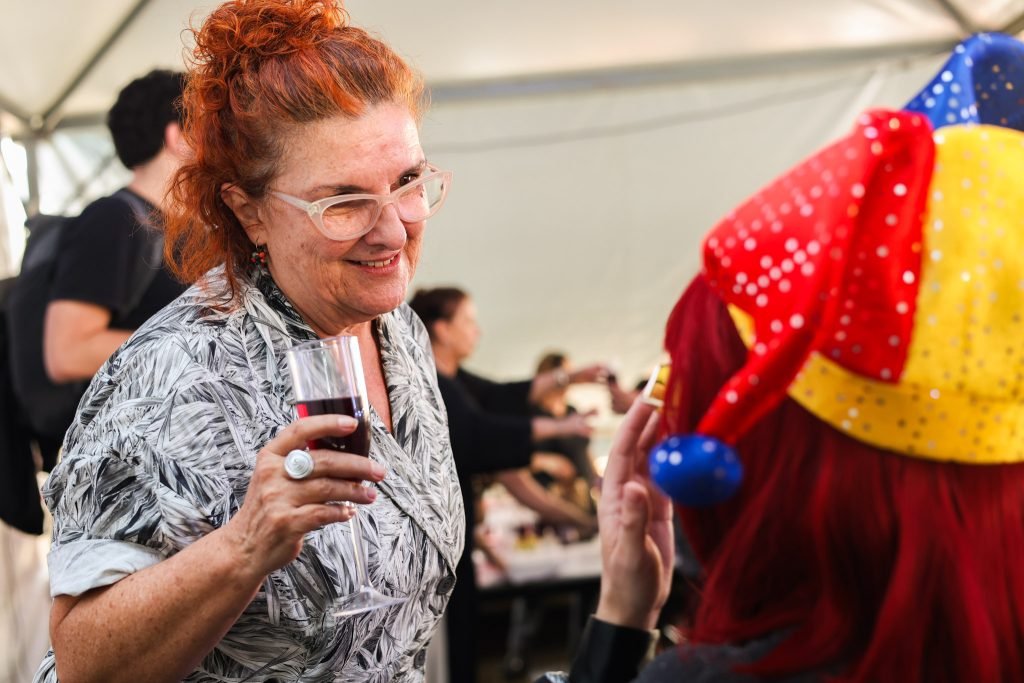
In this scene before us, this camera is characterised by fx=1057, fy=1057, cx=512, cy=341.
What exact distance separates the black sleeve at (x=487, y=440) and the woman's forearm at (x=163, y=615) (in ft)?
5.96

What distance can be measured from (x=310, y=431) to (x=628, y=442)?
0.48m

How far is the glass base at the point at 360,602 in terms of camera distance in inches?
66.7

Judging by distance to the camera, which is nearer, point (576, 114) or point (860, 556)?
point (860, 556)

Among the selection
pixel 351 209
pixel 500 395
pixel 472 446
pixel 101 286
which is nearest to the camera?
pixel 351 209

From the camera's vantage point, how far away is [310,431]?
1.45 m

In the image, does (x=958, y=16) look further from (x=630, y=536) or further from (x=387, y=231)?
(x=630, y=536)

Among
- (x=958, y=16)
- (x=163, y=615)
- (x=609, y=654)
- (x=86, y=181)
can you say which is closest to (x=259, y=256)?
(x=163, y=615)

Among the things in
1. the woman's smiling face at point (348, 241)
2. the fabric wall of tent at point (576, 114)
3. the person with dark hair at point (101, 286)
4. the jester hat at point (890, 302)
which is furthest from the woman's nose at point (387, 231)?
the fabric wall of tent at point (576, 114)

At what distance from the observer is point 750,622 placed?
1.26 meters

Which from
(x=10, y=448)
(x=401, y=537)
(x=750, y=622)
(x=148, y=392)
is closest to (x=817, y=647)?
(x=750, y=622)

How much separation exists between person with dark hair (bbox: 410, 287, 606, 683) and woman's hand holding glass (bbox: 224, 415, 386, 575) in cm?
106

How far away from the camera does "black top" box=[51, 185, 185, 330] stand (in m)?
2.89

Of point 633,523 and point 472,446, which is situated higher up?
point 633,523

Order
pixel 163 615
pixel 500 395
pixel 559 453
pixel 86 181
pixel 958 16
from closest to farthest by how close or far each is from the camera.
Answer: pixel 163 615, pixel 500 395, pixel 86 181, pixel 958 16, pixel 559 453
